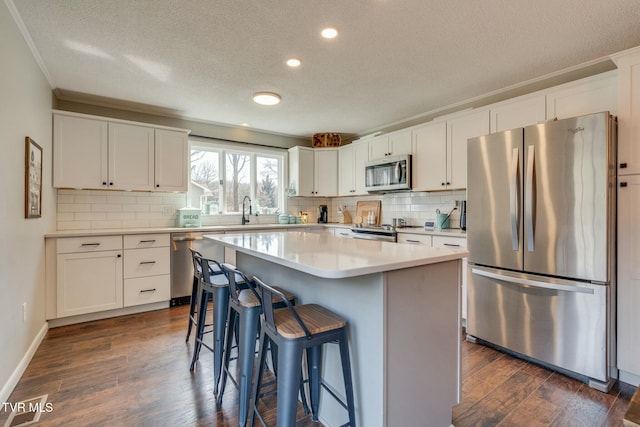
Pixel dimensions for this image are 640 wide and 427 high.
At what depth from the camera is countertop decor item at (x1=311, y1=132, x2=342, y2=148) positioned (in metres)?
5.14

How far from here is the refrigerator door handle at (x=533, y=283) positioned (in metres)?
2.11

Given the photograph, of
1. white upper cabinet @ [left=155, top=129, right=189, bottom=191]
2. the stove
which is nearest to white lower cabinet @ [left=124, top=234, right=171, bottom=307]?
white upper cabinet @ [left=155, top=129, right=189, bottom=191]

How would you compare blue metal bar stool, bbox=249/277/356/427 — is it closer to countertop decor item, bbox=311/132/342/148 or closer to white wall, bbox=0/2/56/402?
white wall, bbox=0/2/56/402

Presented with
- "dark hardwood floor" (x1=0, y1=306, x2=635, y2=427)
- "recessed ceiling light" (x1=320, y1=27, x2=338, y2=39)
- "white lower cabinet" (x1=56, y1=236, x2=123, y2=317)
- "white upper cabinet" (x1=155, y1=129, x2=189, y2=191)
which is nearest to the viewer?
"dark hardwood floor" (x1=0, y1=306, x2=635, y2=427)

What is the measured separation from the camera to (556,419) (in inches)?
69.1

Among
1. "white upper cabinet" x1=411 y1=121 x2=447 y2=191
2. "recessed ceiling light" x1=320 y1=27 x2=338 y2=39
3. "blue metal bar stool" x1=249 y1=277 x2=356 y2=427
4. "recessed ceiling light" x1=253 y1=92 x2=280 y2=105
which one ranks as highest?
"recessed ceiling light" x1=320 y1=27 x2=338 y2=39

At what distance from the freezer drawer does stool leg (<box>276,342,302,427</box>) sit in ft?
6.29

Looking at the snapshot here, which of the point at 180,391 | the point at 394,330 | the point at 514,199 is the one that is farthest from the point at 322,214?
the point at 394,330

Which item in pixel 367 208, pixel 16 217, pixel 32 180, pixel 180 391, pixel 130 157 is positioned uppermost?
pixel 130 157

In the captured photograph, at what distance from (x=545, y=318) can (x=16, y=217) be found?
3768mm

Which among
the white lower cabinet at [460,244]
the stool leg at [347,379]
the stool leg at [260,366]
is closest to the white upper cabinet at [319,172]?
the white lower cabinet at [460,244]

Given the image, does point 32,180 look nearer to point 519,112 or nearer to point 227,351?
point 227,351

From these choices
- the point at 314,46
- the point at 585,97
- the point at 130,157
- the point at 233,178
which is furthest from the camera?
the point at 233,178

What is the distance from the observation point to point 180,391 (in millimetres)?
2023
